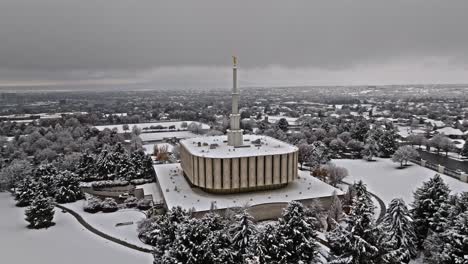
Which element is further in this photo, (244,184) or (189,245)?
(244,184)

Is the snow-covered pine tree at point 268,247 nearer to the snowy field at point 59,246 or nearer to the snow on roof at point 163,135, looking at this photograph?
the snowy field at point 59,246

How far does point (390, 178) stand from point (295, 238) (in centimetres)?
3812

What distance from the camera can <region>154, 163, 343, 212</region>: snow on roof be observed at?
124ft

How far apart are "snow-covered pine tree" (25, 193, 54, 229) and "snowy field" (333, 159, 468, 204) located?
42562 millimetres

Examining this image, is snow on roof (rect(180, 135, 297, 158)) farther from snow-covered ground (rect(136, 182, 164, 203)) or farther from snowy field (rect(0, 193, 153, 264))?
snowy field (rect(0, 193, 153, 264))

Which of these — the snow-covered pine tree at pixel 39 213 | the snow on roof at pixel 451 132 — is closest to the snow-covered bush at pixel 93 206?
the snow-covered pine tree at pixel 39 213

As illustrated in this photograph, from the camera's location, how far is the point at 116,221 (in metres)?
38.1

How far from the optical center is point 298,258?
2289 cm

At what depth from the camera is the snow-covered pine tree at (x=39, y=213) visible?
35906 mm

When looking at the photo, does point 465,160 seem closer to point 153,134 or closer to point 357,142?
point 357,142

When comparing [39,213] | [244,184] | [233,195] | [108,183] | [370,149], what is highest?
[244,184]

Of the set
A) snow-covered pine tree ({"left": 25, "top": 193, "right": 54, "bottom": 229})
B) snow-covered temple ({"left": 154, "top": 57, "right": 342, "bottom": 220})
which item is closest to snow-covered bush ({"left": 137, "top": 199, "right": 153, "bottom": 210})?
snow-covered temple ({"left": 154, "top": 57, "right": 342, "bottom": 220})

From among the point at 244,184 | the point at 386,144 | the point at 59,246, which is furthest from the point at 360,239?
the point at 386,144

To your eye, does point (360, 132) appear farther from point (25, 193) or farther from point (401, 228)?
point (25, 193)
